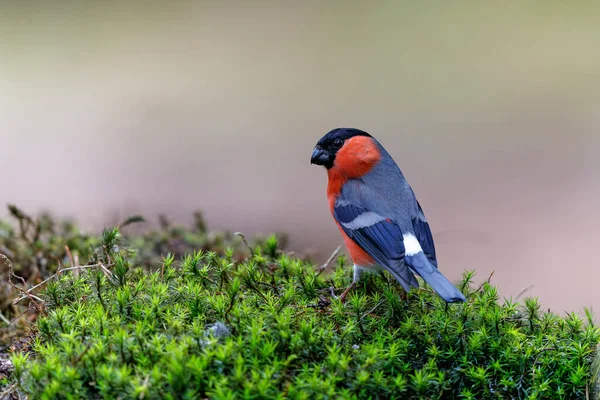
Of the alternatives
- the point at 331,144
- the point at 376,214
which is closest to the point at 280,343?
the point at 376,214

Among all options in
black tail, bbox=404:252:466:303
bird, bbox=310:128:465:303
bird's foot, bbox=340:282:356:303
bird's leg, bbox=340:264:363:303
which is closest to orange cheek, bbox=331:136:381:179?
bird, bbox=310:128:465:303

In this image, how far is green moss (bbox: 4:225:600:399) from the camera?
2.83 meters

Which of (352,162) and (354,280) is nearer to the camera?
(354,280)

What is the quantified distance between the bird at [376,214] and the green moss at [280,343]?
0.20 meters

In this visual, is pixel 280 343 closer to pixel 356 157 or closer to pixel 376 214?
pixel 376 214

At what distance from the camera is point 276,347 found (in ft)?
10.2

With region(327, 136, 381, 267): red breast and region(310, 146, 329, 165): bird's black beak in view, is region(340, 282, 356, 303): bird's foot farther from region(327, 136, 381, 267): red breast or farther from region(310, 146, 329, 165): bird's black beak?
region(310, 146, 329, 165): bird's black beak

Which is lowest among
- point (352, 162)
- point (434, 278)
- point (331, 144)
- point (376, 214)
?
point (434, 278)

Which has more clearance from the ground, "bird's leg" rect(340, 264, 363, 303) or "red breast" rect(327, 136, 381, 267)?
"red breast" rect(327, 136, 381, 267)

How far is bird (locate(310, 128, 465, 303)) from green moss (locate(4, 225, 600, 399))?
0.65 feet

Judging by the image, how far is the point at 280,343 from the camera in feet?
10.2

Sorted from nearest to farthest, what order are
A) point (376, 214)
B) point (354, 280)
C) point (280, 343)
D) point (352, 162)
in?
point (280, 343), point (354, 280), point (376, 214), point (352, 162)

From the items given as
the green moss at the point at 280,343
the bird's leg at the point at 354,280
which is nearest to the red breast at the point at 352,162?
the bird's leg at the point at 354,280

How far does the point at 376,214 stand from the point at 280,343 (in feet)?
5.99
